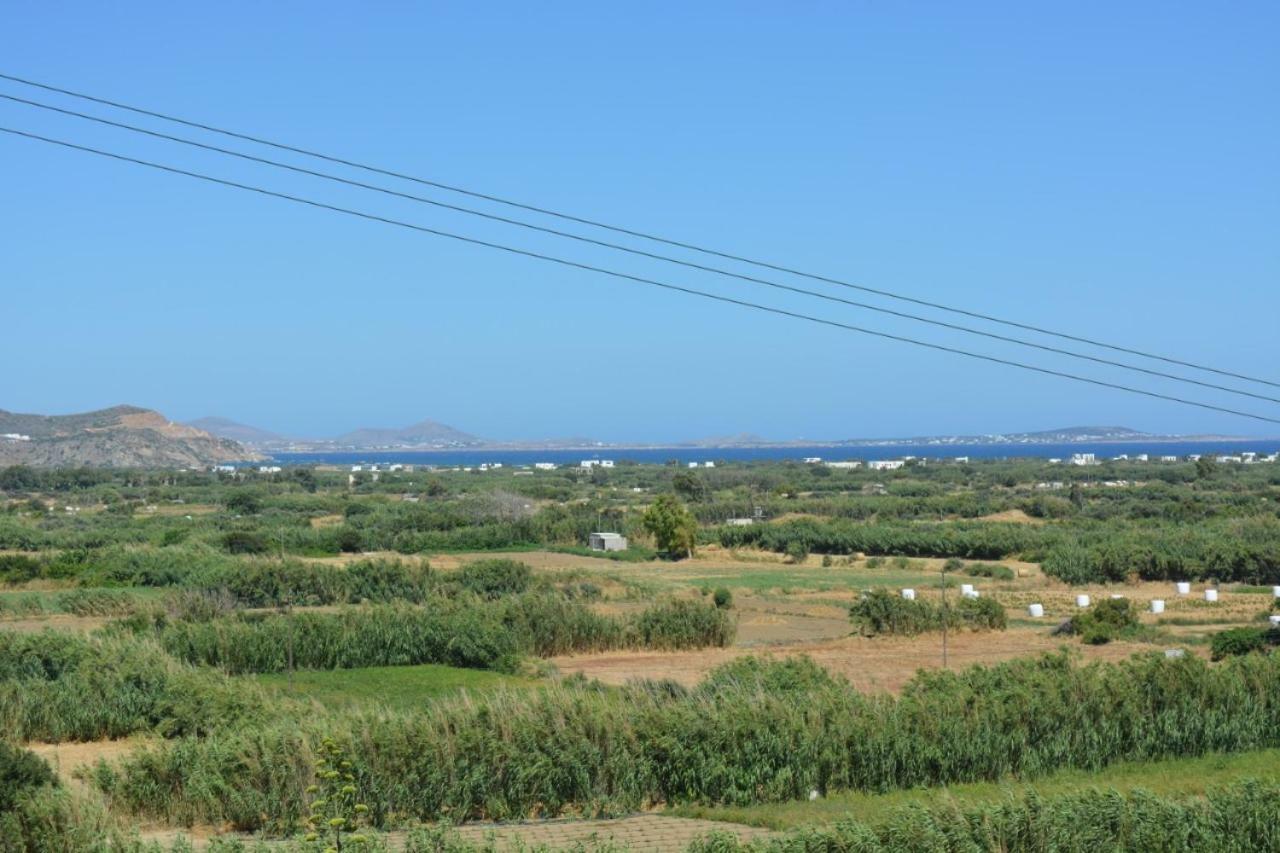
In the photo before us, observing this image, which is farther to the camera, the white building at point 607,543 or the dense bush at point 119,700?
the white building at point 607,543

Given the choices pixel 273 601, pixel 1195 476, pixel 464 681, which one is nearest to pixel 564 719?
pixel 464 681

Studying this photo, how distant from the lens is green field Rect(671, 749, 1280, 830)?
55.6ft

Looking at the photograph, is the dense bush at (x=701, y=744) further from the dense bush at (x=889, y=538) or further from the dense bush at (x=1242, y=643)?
the dense bush at (x=889, y=538)

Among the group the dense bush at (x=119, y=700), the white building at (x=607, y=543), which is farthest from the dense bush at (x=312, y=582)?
the white building at (x=607, y=543)

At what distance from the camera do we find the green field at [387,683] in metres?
27.8

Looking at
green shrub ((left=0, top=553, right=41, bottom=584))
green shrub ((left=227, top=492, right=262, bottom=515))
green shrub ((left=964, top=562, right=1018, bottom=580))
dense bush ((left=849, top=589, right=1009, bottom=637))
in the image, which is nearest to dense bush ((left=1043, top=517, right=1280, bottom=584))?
green shrub ((left=964, top=562, right=1018, bottom=580))

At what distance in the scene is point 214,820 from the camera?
17281 millimetres

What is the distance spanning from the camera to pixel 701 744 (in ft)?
61.8

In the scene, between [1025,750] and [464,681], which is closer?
[1025,750]

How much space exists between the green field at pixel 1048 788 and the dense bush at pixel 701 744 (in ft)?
1.19

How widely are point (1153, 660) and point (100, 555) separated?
45837 mm

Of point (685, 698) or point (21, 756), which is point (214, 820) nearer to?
point (21, 756)

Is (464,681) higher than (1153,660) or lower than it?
lower

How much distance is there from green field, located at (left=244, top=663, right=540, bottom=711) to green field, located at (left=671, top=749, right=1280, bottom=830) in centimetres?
1005
